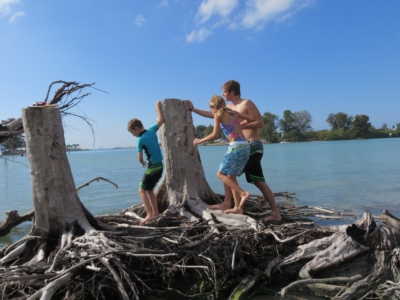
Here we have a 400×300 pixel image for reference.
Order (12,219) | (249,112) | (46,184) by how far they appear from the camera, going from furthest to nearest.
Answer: (12,219), (249,112), (46,184)

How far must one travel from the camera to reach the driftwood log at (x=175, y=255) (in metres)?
3.83

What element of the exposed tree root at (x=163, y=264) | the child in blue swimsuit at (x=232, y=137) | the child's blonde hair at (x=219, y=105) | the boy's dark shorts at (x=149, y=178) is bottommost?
the exposed tree root at (x=163, y=264)

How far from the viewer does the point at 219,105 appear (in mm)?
5496

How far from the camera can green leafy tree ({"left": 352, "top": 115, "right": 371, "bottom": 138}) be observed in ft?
371

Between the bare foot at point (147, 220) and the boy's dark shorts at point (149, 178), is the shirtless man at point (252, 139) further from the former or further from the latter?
the boy's dark shorts at point (149, 178)

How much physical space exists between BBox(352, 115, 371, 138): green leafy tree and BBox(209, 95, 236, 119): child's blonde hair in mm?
118666

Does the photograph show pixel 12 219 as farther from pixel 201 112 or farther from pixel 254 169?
pixel 254 169

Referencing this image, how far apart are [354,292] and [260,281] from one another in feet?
3.56

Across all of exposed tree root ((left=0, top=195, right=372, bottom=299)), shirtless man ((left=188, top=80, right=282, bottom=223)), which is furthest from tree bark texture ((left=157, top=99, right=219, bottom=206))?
exposed tree root ((left=0, top=195, right=372, bottom=299))

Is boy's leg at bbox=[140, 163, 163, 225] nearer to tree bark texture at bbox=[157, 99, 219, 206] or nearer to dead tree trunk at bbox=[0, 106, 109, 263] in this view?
tree bark texture at bbox=[157, 99, 219, 206]

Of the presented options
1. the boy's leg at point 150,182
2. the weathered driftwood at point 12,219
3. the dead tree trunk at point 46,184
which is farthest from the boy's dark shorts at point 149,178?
the weathered driftwood at point 12,219

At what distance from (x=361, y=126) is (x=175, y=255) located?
123253 millimetres

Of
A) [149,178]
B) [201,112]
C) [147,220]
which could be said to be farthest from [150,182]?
[201,112]

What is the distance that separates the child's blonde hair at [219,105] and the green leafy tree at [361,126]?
389 feet
